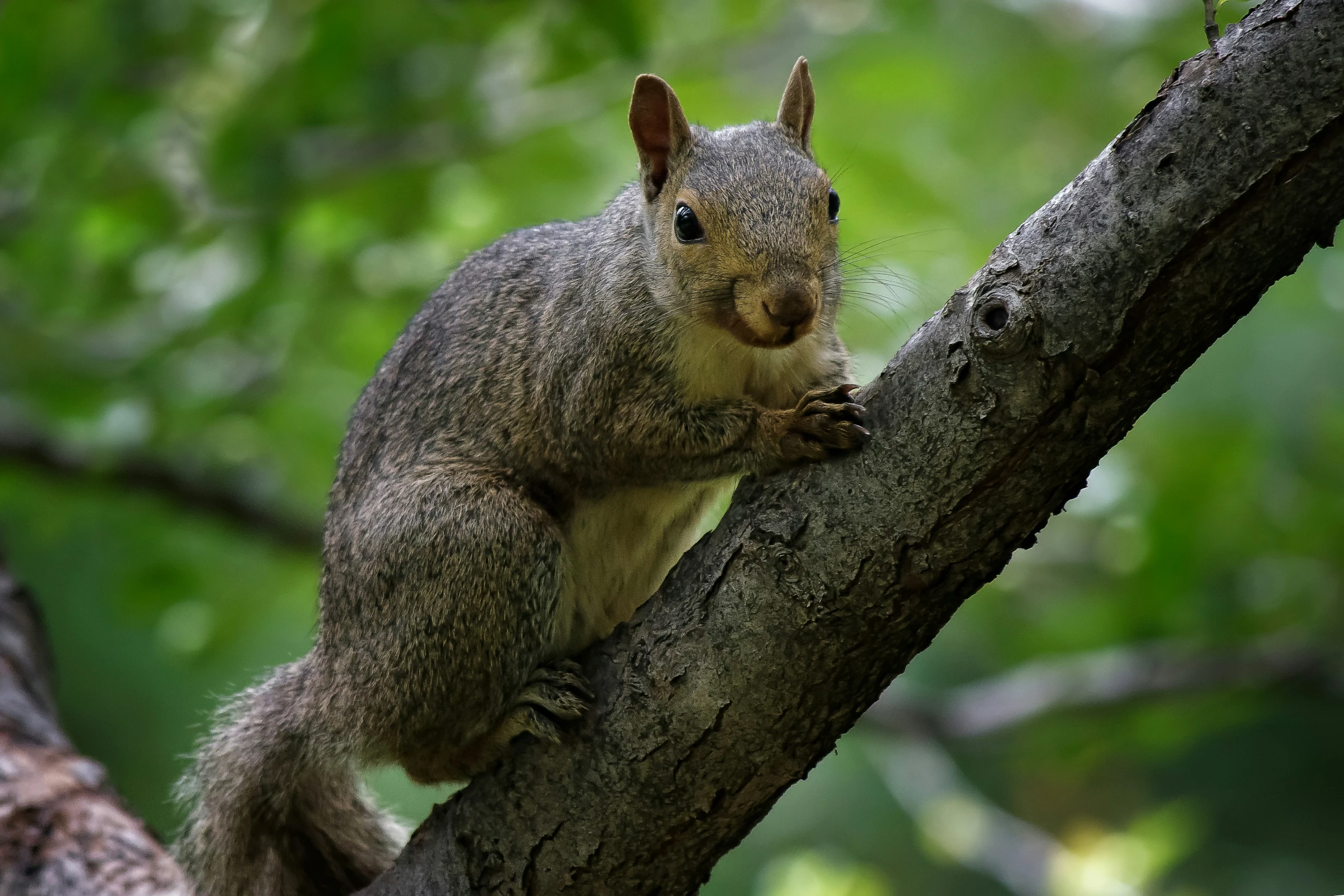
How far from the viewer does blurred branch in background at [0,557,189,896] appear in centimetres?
299

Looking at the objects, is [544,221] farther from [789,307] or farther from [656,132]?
[789,307]

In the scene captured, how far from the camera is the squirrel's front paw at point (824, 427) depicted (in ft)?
6.75

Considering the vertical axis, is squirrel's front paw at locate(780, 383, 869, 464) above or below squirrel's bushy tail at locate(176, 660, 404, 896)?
above

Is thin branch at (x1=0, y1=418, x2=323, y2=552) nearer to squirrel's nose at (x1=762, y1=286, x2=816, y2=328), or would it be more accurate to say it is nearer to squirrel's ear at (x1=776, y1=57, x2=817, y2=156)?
squirrel's ear at (x1=776, y1=57, x2=817, y2=156)

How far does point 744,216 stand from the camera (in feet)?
8.24

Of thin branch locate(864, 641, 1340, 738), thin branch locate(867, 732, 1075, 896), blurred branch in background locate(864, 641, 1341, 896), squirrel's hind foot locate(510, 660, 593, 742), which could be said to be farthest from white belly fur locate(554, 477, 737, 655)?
thin branch locate(867, 732, 1075, 896)

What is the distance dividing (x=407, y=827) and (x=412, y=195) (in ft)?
5.56

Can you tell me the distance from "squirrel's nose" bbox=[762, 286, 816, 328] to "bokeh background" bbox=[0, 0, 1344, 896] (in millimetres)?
561

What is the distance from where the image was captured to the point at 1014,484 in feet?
6.07

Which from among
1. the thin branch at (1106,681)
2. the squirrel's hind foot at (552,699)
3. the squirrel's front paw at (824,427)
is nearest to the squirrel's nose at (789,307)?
the squirrel's front paw at (824,427)

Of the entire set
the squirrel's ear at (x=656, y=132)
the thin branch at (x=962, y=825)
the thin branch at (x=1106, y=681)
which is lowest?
the squirrel's ear at (x=656, y=132)

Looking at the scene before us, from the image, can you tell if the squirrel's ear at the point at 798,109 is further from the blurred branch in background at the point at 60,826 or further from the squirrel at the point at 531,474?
the blurred branch in background at the point at 60,826

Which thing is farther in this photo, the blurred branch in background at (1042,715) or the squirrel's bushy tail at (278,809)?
the blurred branch in background at (1042,715)

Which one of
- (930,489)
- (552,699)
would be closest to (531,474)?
(552,699)
